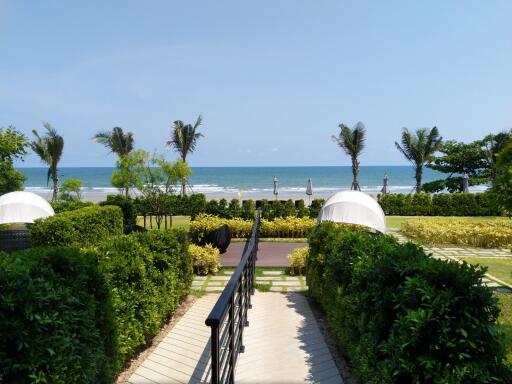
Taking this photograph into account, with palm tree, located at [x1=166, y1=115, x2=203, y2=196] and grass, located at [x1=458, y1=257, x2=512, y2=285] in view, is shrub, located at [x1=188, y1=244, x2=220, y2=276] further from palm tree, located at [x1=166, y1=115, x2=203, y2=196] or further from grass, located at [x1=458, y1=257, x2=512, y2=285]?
palm tree, located at [x1=166, y1=115, x2=203, y2=196]

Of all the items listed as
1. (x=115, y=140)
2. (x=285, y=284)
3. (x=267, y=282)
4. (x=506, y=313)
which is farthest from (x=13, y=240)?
(x=115, y=140)

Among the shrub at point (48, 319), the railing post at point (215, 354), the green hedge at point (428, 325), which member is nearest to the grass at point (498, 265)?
the green hedge at point (428, 325)

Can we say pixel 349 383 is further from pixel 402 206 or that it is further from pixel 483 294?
pixel 402 206

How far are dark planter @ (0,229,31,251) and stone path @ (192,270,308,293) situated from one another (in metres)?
5.90

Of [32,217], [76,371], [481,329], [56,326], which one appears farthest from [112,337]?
[32,217]

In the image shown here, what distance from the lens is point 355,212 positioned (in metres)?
10.5

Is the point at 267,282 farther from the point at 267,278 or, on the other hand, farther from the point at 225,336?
the point at 225,336

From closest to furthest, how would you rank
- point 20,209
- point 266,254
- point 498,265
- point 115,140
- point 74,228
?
point 498,265 < point 74,228 < point 20,209 < point 266,254 < point 115,140

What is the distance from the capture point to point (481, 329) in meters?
2.67

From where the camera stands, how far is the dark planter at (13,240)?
11969 millimetres

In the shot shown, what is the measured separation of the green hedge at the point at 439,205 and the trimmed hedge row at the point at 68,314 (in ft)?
73.7

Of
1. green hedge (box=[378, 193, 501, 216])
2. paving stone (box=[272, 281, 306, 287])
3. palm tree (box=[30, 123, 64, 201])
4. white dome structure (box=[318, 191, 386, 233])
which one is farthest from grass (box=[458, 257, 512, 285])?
palm tree (box=[30, 123, 64, 201])

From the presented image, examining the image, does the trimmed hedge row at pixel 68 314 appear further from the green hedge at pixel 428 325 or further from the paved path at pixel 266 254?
the paved path at pixel 266 254

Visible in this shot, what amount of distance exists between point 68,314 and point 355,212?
8.44 metres
